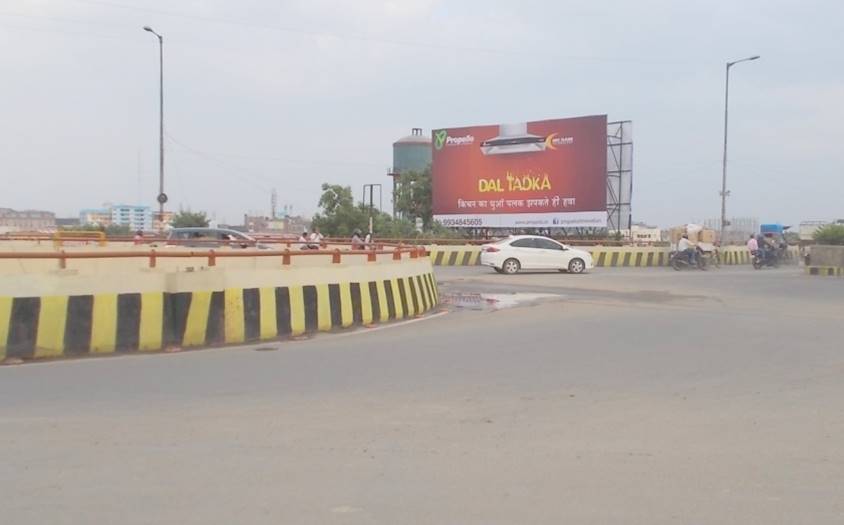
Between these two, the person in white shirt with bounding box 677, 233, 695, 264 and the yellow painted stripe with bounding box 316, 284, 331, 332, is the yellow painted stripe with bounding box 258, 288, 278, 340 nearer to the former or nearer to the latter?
the yellow painted stripe with bounding box 316, 284, 331, 332

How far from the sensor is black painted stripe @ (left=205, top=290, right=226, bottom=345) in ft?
32.4

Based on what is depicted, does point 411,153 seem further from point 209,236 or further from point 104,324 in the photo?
point 104,324

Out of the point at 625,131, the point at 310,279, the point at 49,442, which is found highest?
the point at 625,131

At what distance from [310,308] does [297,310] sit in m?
0.26

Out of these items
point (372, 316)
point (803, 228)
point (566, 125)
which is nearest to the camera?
point (372, 316)

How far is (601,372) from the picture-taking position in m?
8.38

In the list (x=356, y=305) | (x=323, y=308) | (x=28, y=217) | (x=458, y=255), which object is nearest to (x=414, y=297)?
(x=356, y=305)

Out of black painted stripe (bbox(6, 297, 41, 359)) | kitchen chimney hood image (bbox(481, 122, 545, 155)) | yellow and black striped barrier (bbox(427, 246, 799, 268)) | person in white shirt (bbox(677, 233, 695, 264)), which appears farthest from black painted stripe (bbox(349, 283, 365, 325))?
kitchen chimney hood image (bbox(481, 122, 545, 155))

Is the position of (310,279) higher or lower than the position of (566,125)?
lower

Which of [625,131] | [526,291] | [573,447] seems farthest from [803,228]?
[573,447]

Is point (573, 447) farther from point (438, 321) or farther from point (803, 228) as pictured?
point (803, 228)

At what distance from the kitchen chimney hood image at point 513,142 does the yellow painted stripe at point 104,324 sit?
118 ft

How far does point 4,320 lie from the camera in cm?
868

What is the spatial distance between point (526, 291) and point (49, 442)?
48.5ft
